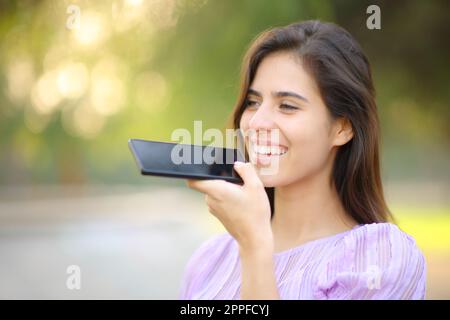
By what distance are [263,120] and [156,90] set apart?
247cm

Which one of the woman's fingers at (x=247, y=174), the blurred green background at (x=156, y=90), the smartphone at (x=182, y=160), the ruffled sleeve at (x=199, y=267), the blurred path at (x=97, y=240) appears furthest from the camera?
the blurred path at (x=97, y=240)

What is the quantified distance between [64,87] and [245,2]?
135 centimetres

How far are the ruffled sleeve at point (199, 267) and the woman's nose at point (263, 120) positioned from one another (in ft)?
1.43

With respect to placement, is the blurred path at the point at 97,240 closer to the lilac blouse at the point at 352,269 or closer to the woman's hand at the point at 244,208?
the lilac blouse at the point at 352,269

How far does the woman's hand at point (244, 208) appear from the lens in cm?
129

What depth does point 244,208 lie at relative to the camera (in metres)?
1.30

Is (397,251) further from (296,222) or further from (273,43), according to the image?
(273,43)

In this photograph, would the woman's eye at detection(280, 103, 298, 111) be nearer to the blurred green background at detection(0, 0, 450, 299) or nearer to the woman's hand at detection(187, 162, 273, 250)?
the woman's hand at detection(187, 162, 273, 250)

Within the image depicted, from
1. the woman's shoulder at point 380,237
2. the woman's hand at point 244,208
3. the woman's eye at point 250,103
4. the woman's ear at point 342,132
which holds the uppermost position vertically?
the woman's eye at point 250,103

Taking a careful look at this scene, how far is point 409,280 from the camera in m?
1.40

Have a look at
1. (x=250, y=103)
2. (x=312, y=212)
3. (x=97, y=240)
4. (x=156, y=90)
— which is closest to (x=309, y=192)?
(x=312, y=212)

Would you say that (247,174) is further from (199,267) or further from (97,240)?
(97,240)

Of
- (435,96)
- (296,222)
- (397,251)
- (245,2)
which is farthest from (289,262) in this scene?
(435,96)

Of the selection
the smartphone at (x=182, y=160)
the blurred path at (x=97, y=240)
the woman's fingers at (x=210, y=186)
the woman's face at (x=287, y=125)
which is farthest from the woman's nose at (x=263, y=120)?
the blurred path at (x=97, y=240)
